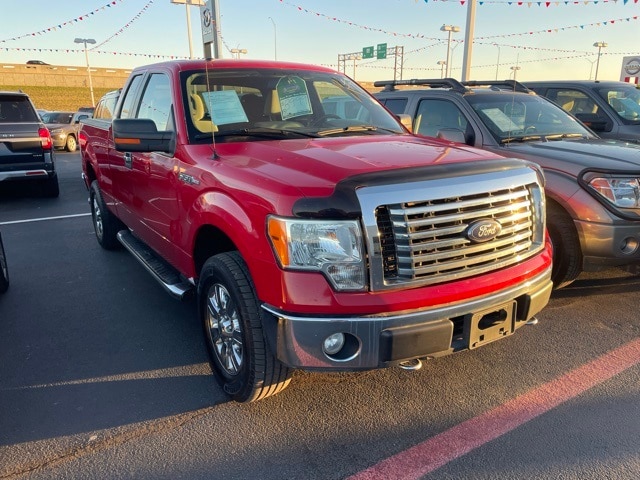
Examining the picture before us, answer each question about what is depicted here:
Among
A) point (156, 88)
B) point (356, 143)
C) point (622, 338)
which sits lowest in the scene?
point (622, 338)

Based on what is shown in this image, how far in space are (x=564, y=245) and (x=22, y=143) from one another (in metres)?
8.48

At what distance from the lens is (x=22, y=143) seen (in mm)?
8594

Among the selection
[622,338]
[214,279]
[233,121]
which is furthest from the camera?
[622,338]

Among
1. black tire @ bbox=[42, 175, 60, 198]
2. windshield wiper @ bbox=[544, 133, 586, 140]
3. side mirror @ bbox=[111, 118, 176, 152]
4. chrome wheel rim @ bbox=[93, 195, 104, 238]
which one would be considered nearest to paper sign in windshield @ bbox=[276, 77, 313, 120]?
side mirror @ bbox=[111, 118, 176, 152]

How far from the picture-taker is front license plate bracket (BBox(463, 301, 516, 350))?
2.49 meters

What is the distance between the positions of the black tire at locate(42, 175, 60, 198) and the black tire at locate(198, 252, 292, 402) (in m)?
7.64

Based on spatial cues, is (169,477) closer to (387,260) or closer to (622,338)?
(387,260)

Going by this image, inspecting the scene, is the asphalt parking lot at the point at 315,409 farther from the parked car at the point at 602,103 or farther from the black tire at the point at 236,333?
the parked car at the point at 602,103

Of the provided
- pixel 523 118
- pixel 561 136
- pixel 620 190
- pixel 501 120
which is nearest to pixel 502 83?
pixel 523 118

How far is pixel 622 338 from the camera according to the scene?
369cm

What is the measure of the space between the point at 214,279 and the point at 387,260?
1.06 metres

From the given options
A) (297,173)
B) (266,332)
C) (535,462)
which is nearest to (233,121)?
(297,173)

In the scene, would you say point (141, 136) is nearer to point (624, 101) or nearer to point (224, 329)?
point (224, 329)

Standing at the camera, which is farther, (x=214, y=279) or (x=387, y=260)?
(x=214, y=279)
